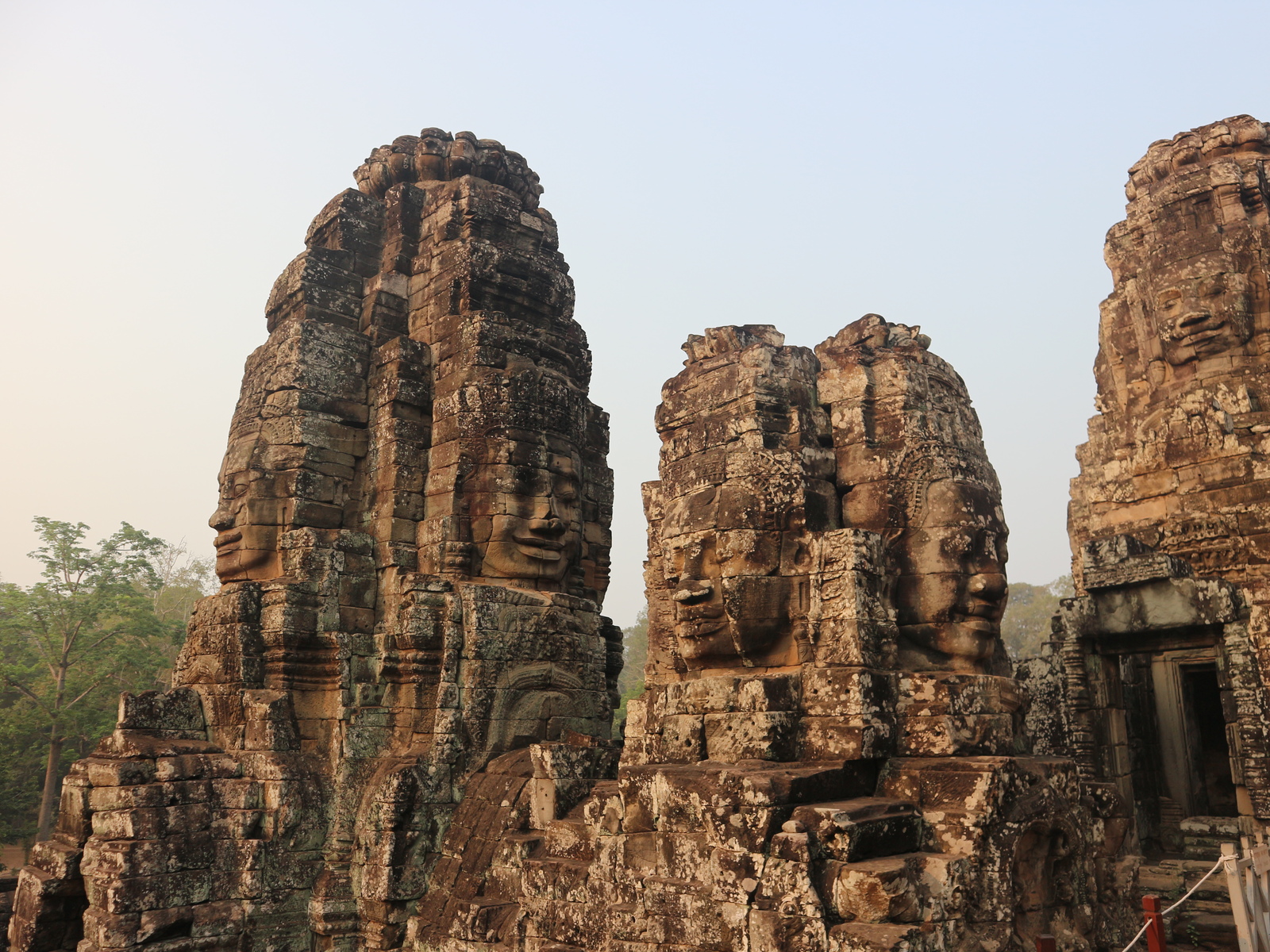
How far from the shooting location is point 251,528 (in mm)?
9508

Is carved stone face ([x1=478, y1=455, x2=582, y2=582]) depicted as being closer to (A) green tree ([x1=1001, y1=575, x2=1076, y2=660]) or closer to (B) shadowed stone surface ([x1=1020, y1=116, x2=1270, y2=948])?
(B) shadowed stone surface ([x1=1020, y1=116, x2=1270, y2=948])

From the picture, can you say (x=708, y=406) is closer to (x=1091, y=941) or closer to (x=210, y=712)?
(x=1091, y=941)

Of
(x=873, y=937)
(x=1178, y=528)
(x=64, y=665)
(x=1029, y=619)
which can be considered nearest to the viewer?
(x=873, y=937)

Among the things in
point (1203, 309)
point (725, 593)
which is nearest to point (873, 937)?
point (725, 593)

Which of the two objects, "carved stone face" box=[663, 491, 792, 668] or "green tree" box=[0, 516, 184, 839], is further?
"green tree" box=[0, 516, 184, 839]

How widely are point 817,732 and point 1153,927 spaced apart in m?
1.93

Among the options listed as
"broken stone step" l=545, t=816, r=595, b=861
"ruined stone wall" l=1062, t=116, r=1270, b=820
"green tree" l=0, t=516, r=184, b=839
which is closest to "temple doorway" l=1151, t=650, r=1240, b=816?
"ruined stone wall" l=1062, t=116, r=1270, b=820

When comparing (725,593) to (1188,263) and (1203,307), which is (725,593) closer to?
(1203,307)

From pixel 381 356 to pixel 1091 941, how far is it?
330 inches

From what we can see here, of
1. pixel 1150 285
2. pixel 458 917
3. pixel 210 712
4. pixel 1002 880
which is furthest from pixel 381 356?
pixel 1150 285

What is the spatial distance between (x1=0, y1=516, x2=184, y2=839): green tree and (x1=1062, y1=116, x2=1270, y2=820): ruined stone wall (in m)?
20.4

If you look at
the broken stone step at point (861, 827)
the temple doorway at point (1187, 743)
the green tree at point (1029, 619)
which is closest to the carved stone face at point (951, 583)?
the broken stone step at point (861, 827)

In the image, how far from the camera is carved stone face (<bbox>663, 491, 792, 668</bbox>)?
20.1 feet

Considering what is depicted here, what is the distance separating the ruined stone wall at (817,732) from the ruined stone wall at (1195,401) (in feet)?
18.5
